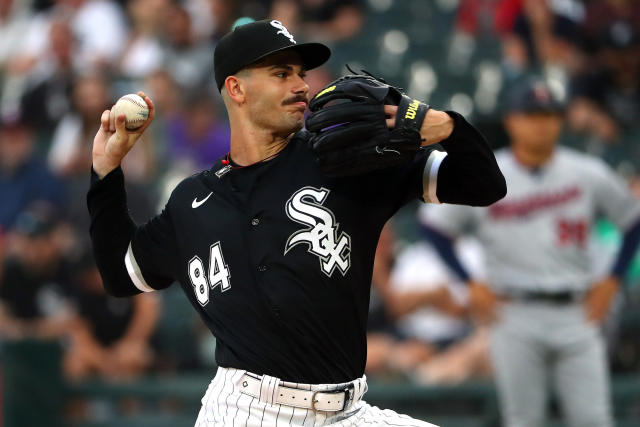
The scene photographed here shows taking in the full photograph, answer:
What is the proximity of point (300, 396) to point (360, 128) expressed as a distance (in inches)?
32.5

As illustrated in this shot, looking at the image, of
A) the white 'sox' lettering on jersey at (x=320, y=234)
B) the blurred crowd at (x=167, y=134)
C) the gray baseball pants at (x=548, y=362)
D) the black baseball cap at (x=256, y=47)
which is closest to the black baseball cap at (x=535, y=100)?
the blurred crowd at (x=167, y=134)

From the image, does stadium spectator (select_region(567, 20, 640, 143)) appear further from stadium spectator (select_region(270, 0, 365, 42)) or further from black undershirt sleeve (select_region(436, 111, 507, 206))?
black undershirt sleeve (select_region(436, 111, 507, 206))

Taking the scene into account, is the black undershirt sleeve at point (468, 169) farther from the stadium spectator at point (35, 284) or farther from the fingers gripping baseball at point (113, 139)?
the stadium spectator at point (35, 284)

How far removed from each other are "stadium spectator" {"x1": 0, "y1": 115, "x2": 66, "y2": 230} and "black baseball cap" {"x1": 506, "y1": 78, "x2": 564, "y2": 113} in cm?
400

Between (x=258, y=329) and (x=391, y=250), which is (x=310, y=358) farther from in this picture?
(x=391, y=250)

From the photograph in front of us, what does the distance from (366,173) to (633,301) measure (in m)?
4.38

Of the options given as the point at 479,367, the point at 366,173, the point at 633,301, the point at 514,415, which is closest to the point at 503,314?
the point at 514,415

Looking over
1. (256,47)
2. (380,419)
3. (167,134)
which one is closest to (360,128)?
(256,47)

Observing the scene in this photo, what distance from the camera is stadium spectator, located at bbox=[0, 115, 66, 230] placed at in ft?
26.4

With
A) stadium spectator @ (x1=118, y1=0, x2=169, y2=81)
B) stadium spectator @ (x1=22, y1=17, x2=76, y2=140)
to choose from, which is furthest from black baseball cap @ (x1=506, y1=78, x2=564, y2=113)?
stadium spectator @ (x1=22, y1=17, x2=76, y2=140)

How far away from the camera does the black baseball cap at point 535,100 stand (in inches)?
216

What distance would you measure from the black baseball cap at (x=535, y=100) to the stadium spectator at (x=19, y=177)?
400 centimetres

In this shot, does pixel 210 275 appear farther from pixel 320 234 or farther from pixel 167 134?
pixel 167 134

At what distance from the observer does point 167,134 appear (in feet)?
28.2
